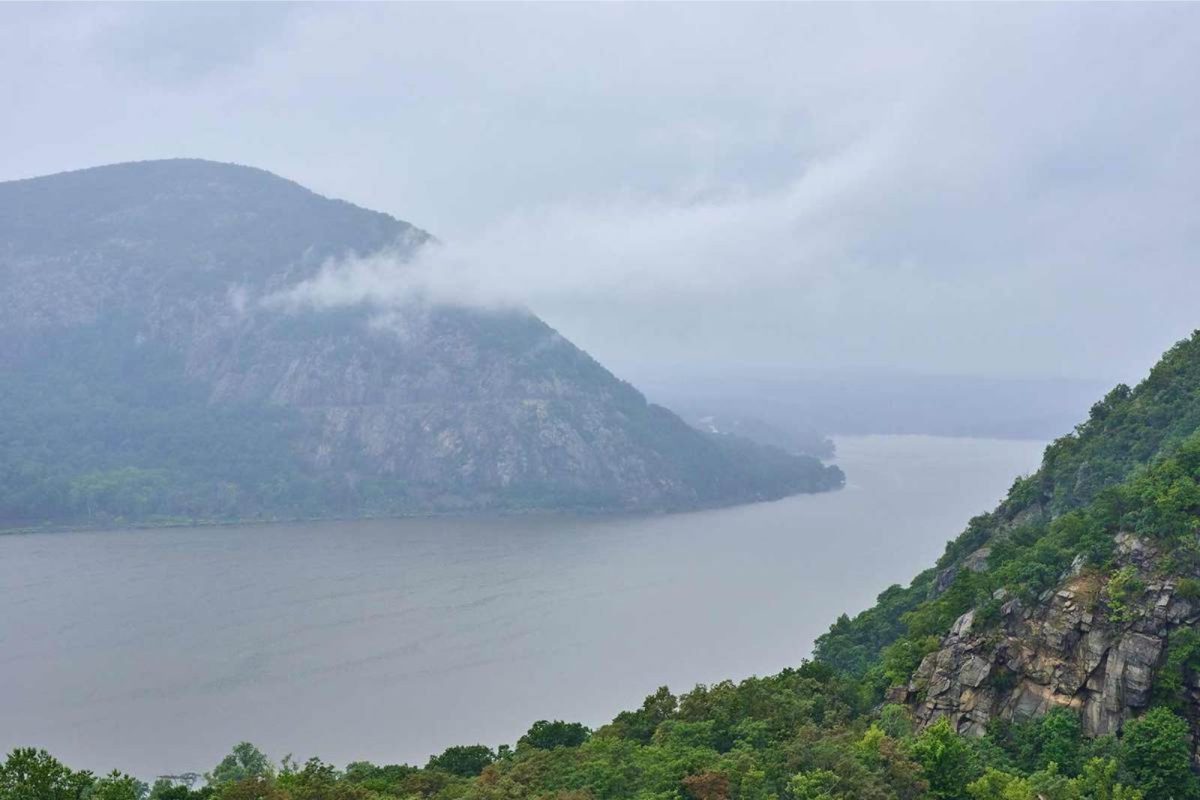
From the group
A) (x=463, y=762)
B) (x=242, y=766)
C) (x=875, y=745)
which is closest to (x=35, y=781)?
(x=463, y=762)

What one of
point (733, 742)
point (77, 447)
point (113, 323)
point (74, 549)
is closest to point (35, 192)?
point (113, 323)

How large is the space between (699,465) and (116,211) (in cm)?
10386

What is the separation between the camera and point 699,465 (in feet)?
476

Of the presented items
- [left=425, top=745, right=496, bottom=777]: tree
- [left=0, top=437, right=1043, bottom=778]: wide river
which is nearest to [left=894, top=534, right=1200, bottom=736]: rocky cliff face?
[left=425, top=745, right=496, bottom=777]: tree

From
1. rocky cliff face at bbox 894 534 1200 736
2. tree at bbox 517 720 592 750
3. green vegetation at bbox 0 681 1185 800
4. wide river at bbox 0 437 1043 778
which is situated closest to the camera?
green vegetation at bbox 0 681 1185 800

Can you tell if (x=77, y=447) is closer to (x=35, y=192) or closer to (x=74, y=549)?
(x=74, y=549)

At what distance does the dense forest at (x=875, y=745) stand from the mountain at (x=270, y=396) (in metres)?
97.0

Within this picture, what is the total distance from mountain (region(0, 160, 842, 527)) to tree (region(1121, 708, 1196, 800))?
109 metres

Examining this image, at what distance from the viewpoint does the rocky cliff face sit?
26.6 m

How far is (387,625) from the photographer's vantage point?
66062mm

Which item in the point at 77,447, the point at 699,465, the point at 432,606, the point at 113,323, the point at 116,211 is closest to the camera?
the point at 432,606

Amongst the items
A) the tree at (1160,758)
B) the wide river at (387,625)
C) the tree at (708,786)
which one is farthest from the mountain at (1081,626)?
the wide river at (387,625)

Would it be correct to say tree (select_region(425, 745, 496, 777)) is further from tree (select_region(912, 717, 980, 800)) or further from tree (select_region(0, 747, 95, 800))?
tree (select_region(912, 717, 980, 800))

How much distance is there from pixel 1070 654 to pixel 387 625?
4645 centimetres
